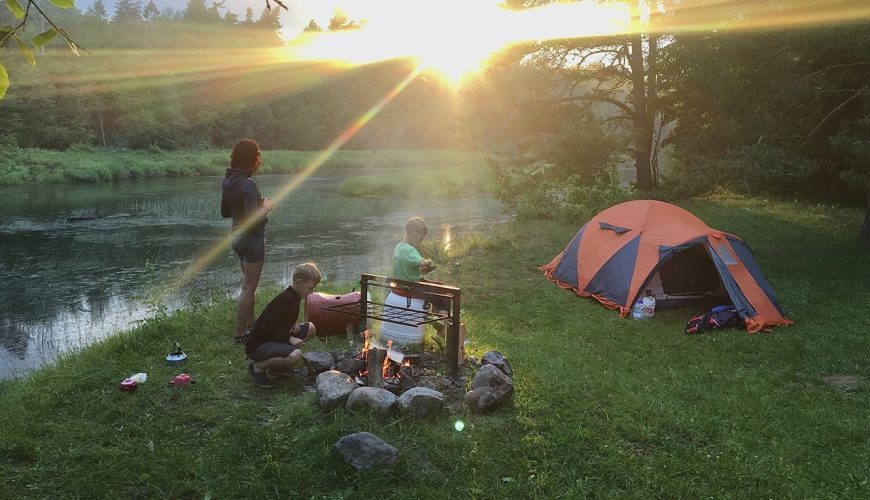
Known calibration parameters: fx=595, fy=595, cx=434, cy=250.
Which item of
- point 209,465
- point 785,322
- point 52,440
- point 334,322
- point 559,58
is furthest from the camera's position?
point 559,58

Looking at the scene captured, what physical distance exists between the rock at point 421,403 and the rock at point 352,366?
0.78 metres

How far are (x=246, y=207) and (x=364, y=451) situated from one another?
2.78 metres

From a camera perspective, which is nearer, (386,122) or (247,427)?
(247,427)

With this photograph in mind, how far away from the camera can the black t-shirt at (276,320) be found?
A: 16.4 ft

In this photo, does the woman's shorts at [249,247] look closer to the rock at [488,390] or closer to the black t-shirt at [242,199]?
the black t-shirt at [242,199]

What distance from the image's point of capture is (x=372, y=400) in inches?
177

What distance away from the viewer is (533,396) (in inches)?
200

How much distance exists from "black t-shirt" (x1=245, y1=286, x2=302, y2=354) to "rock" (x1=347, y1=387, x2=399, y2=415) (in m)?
0.95

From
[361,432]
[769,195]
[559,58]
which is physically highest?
[559,58]

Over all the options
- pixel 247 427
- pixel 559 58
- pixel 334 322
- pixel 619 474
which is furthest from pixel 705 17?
pixel 247 427

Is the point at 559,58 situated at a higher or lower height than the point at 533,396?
higher

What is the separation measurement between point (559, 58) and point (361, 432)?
652 inches

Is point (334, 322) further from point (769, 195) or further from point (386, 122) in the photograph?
point (386, 122)

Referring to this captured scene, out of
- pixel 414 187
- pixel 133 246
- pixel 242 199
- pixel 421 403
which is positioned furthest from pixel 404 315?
pixel 414 187
